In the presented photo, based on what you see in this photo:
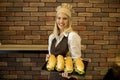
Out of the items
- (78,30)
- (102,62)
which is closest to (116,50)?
(102,62)

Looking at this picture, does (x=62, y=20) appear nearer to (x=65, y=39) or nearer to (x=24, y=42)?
(x=65, y=39)

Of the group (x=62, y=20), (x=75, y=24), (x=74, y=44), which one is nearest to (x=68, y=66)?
(x=74, y=44)

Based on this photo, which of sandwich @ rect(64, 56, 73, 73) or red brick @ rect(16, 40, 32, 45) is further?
red brick @ rect(16, 40, 32, 45)

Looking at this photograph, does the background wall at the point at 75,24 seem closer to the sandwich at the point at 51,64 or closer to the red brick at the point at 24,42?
the red brick at the point at 24,42

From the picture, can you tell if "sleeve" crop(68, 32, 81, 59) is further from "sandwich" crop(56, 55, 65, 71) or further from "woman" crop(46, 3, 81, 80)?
"sandwich" crop(56, 55, 65, 71)

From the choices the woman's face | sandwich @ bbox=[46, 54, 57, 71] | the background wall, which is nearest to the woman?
the woman's face

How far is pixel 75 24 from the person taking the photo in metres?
3.62

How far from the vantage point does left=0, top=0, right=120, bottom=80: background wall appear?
11.8 feet

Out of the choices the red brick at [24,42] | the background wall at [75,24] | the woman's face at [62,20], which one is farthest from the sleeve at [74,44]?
the red brick at [24,42]

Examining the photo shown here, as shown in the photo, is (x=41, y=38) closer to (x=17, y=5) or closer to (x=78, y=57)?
(x=17, y=5)

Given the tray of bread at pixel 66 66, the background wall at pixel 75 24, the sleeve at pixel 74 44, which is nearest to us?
the tray of bread at pixel 66 66

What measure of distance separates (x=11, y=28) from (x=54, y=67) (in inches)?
72.0

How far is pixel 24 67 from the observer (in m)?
3.73

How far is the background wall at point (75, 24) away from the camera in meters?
3.60
